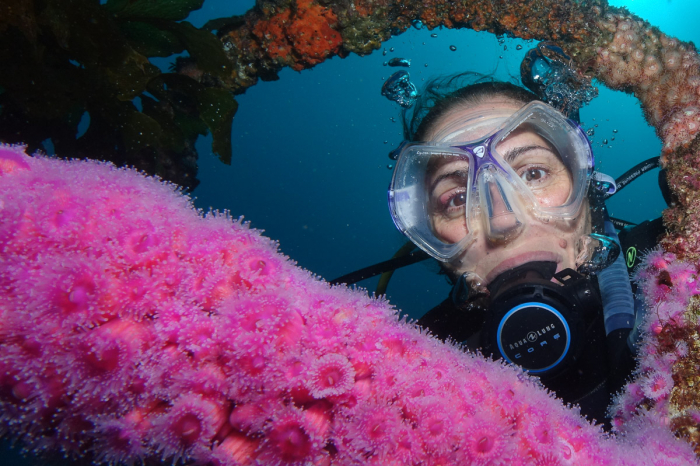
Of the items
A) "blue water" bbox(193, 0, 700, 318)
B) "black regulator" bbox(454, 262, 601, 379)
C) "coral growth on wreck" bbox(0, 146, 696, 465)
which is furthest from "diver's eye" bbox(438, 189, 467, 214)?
"blue water" bbox(193, 0, 700, 318)

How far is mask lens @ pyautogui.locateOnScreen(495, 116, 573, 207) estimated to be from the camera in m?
3.30

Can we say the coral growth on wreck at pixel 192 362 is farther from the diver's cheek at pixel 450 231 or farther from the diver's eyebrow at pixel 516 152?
the diver's eyebrow at pixel 516 152

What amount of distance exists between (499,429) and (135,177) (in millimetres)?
1471

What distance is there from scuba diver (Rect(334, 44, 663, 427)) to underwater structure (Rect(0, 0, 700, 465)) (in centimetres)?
125

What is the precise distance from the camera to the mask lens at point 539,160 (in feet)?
10.8

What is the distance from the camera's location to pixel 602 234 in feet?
10.0

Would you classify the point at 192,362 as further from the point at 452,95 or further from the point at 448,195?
the point at 452,95

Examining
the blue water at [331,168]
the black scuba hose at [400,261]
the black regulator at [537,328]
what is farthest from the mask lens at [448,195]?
the blue water at [331,168]

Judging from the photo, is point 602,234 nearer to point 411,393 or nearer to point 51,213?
point 411,393

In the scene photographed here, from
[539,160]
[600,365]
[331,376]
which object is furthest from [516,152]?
[331,376]

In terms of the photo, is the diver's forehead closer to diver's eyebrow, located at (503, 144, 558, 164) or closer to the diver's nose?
diver's eyebrow, located at (503, 144, 558, 164)

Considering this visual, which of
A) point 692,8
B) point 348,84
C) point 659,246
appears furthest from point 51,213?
point 348,84

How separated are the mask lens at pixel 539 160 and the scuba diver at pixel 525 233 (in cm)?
1

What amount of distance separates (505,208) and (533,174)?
61cm
